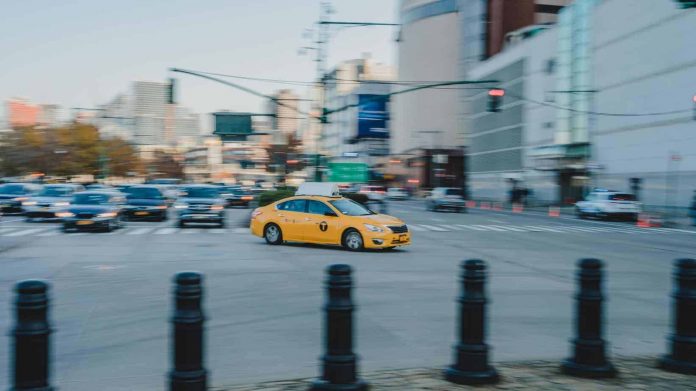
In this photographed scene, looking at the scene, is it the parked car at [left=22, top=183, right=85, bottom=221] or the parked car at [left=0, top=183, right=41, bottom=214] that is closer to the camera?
the parked car at [left=22, top=183, right=85, bottom=221]

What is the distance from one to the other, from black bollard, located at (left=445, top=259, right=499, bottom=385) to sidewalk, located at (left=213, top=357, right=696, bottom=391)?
0.09 meters

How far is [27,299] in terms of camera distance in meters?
4.51

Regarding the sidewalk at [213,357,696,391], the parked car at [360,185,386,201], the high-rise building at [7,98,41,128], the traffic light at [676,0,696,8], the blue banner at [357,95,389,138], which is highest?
the high-rise building at [7,98,41,128]

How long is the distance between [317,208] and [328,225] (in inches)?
30.3

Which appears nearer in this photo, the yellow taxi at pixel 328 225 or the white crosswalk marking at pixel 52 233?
the yellow taxi at pixel 328 225

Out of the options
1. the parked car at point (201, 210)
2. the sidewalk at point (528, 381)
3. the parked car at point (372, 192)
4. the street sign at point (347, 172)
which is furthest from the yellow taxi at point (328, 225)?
the parked car at point (372, 192)

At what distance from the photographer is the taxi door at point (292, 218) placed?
2030 centimetres

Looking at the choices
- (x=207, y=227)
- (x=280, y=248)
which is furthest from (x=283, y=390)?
(x=207, y=227)

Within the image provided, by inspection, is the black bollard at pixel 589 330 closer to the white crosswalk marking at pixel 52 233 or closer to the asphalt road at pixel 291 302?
the asphalt road at pixel 291 302

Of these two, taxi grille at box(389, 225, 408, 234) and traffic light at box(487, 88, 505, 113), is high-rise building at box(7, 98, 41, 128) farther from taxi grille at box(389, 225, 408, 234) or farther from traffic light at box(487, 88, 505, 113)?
taxi grille at box(389, 225, 408, 234)

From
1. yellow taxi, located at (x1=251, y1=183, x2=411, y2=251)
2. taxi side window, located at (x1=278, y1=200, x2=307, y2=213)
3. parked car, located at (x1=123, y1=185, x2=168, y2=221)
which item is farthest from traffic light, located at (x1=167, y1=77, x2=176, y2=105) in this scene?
taxi side window, located at (x1=278, y1=200, x2=307, y2=213)

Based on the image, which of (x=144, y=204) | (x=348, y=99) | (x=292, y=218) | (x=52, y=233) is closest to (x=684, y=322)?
(x=292, y=218)

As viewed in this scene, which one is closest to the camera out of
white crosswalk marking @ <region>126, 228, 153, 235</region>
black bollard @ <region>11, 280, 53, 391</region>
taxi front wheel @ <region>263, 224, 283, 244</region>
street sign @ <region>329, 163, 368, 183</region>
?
black bollard @ <region>11, 280, 53, 391</region>

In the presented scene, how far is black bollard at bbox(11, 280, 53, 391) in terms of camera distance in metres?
4.52
